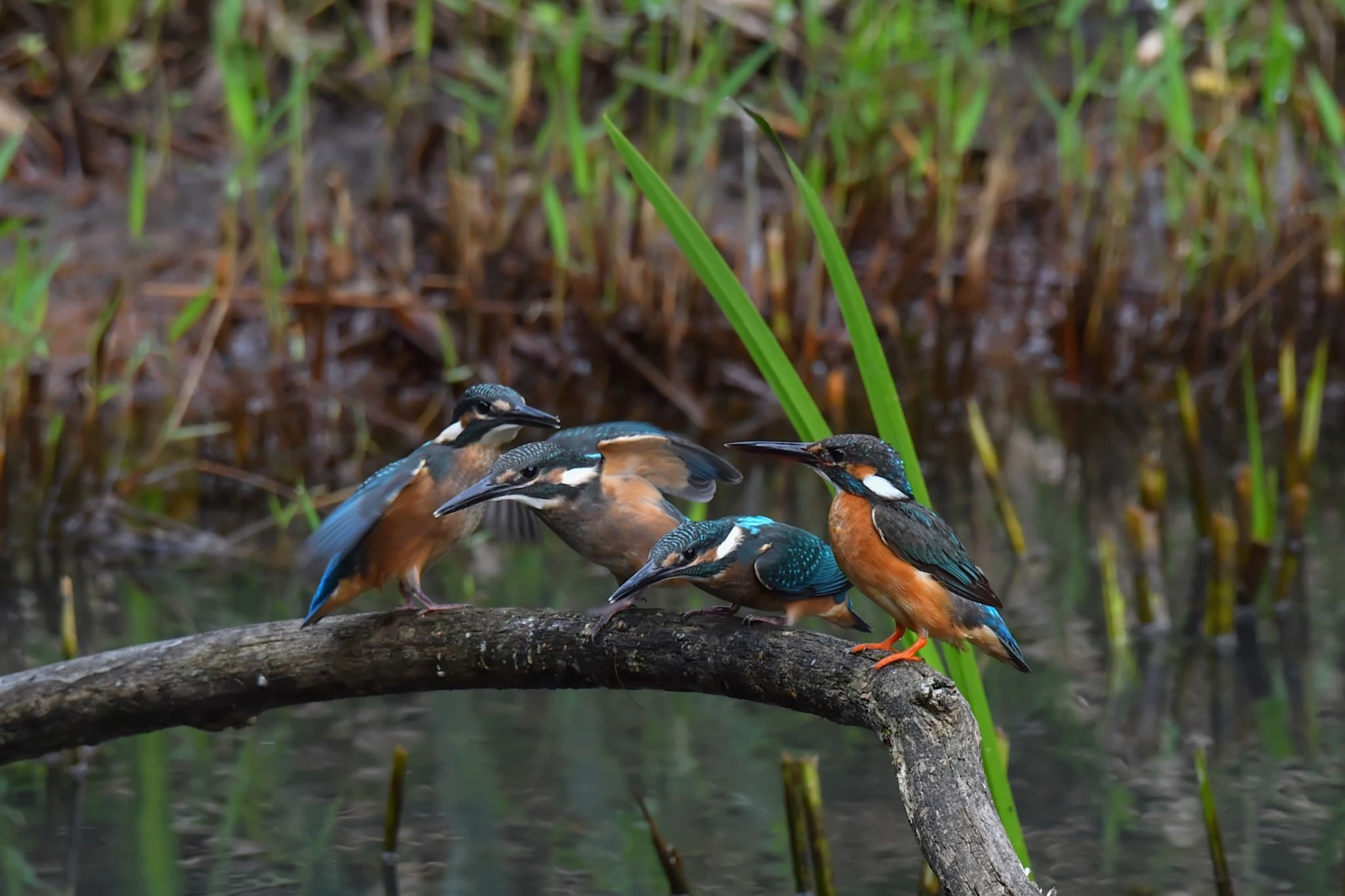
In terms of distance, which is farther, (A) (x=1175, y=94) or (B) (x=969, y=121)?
(A) (x=1175, y=94)

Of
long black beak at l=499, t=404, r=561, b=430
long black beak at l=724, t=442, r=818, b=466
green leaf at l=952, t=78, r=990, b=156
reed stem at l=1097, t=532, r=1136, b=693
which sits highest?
green leaf at l=952, t=78, r=990, b=156

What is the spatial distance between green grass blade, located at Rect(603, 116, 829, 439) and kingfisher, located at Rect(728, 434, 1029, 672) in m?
0.10

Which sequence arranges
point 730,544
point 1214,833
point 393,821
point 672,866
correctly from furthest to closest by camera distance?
point 393,821
point 672,866
point 1214,833
point 730,544

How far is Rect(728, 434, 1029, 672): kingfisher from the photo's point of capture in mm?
1955

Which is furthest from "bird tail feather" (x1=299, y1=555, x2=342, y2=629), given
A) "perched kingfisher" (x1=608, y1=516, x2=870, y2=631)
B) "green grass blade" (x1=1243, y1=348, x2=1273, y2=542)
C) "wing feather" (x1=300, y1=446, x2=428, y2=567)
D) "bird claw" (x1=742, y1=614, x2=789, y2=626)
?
"green grass blade" (x1=1243, y1=348, x2=1273, y2=542)

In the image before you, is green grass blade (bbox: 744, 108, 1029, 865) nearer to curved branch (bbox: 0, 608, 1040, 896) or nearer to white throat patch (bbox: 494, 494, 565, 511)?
curved branch (bbox: 0, 608, 1040, 896)

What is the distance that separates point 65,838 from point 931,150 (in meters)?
4.85

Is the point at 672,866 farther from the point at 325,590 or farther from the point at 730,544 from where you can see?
the point at 730,544

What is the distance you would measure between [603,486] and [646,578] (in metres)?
0.28

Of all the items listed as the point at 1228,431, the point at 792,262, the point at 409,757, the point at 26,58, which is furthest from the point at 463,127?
the point at 409,757

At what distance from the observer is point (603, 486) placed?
86.5 inches

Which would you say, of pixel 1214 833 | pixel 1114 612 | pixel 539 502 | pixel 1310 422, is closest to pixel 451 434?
pixel 539 502

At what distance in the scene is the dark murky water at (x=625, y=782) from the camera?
10.2 ft

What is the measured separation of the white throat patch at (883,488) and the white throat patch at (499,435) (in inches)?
21.2
